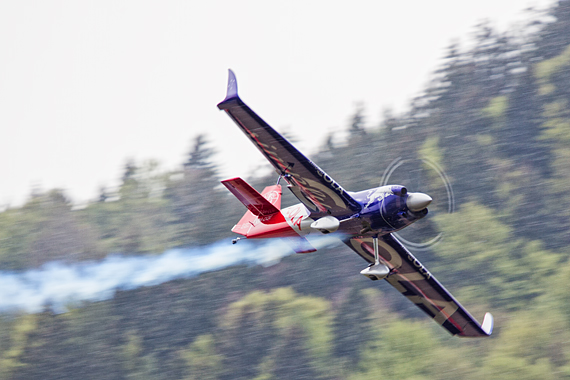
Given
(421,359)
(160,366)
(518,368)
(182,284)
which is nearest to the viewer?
(518,368)

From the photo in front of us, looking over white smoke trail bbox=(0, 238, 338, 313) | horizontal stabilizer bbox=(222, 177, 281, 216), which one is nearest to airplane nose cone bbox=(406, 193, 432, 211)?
horizontal stabilizer bbox=(222, 177, 281, 216)

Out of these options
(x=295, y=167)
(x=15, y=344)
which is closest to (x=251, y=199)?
(x=295, y=167)

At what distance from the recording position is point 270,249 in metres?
20.0

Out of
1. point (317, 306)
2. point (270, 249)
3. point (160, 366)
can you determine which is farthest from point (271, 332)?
point (270, 249)

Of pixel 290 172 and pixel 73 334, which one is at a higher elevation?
pixel 290 172

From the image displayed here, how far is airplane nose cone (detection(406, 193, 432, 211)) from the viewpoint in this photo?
13953 millimetres

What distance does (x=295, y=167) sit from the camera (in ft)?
48.0

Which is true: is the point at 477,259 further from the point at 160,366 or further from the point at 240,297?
the point at 160,366

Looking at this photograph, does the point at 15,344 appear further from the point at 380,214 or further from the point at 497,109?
the point at 497,109

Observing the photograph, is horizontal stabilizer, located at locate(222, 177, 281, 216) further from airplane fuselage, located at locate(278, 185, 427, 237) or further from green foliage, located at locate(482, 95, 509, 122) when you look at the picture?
green foliage, located at locate(482, 95, 509, 122)

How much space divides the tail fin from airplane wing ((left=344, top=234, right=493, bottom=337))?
2126 millimetres

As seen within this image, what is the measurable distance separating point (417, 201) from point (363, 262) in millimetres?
25359

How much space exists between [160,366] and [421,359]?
15452 mm

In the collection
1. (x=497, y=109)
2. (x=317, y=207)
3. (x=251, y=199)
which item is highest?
(x=251, y=199)
